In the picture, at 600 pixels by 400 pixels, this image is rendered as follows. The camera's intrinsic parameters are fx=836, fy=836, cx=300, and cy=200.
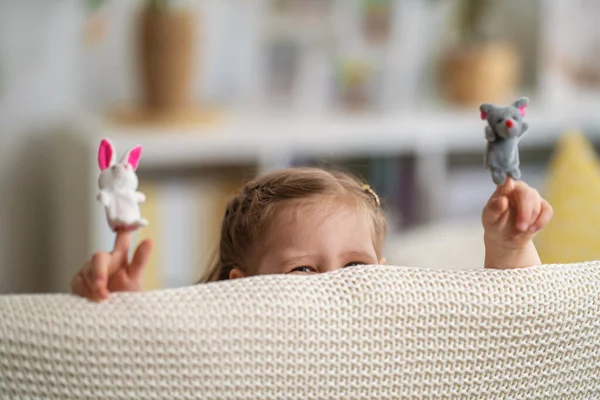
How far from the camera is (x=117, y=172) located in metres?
0.70

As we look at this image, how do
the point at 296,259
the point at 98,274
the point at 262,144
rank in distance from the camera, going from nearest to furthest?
the point at 98,274, the point at 296,259, the point at 262,144

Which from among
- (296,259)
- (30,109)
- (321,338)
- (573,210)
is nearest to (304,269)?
(296,259)

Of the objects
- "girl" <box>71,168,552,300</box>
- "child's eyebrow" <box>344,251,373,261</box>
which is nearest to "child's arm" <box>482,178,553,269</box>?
"girl" <box>71,168,552,300</box>

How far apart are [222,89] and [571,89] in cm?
122

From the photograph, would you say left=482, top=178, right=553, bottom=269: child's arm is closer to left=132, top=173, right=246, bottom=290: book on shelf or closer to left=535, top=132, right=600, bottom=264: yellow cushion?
left=535, top=132, right=600, bottom=264: yellow cushion

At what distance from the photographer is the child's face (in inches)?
36.1

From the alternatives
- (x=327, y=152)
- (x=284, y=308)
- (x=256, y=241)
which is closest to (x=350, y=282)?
(x=284, y=308)

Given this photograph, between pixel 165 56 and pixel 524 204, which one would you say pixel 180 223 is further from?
pixel 524 204

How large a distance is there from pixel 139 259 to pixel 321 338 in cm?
17

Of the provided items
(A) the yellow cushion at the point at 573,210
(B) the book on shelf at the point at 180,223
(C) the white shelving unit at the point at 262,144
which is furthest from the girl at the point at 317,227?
(B) the book on shelf at the point at 180,223

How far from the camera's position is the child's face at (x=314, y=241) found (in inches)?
36.1

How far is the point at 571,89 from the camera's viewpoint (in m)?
2.92

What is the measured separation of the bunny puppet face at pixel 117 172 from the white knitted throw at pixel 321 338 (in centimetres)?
9

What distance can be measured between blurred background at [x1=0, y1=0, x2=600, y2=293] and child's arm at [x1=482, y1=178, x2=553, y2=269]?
137 centimetres
